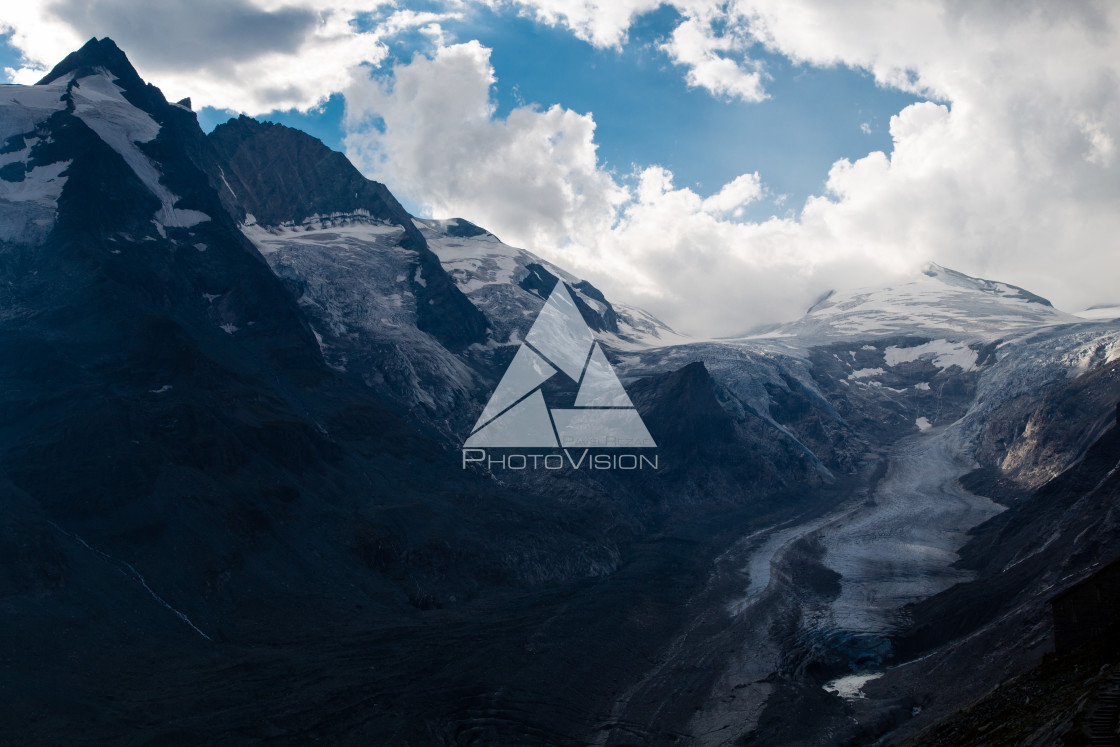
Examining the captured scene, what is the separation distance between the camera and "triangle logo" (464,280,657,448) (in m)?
119

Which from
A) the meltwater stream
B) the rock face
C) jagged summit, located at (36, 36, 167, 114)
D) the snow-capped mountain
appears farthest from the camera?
the rock face

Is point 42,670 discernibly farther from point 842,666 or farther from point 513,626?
point 842,666

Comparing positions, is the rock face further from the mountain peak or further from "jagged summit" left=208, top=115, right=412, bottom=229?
the mountain peak

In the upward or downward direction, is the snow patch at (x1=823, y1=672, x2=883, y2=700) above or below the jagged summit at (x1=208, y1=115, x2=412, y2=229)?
below

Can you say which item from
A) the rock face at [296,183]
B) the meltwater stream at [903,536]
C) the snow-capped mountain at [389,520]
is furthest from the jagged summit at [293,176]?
the meltwater stream at [903,536]

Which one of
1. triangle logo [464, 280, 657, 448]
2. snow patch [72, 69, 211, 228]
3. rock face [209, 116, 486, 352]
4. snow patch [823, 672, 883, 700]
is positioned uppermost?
rock face [209, 116, 486, 352]

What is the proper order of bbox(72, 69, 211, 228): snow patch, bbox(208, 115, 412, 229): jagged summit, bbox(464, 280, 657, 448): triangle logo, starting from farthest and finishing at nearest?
bbox(208, 115, 412, 229): jagged summit, bbox(464, 280, 657, 448): triangle logo, bbox(72, 69, 211, 228): snow patch

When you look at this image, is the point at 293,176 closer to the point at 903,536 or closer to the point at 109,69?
the point at 109,69

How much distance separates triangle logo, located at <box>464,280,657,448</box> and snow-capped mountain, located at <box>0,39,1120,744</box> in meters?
4.89

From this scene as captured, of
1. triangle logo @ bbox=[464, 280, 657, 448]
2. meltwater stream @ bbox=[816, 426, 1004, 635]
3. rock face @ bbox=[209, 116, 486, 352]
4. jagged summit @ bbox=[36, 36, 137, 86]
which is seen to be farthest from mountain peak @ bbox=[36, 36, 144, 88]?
meltwater stream @ bbox=[816, 426, 1004, 635]

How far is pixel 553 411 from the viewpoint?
422 feet

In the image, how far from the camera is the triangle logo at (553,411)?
119 metres

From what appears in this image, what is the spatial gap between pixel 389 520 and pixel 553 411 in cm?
5587

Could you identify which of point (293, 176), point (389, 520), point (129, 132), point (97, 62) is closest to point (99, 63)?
point (97, 62)
